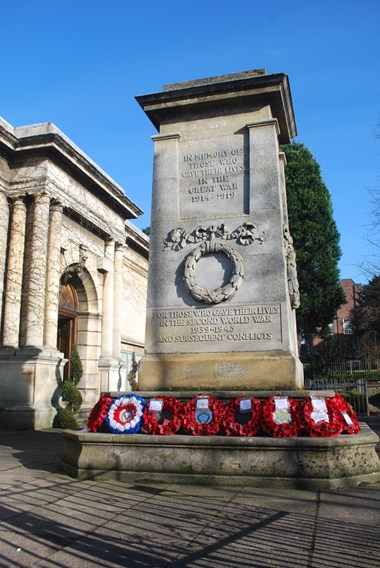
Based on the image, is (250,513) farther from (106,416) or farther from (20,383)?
(20,383)

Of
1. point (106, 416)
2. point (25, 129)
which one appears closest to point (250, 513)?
point (106, 416)

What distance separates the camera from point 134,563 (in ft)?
11.9

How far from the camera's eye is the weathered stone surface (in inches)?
227

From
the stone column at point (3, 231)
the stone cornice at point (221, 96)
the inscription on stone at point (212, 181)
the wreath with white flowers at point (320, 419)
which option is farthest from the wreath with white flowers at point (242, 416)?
the stone column at point (3, 231)

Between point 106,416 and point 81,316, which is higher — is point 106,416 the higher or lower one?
the lower one

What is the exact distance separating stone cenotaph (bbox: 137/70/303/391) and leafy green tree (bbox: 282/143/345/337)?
71.7 ft

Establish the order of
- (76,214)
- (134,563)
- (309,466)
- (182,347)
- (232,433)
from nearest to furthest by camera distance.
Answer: (134,563), (309,466), (232,433), (182,347), (76,214)

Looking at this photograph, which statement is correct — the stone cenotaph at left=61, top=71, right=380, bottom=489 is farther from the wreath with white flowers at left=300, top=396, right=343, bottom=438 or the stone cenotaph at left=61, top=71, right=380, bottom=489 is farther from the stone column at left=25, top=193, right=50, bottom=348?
the stone column at left=25, top=193, right=50, bottom=348

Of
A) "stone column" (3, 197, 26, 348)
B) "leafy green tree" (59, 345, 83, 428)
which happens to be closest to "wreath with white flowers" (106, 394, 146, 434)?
"leafy green tree" (59, 345, 83, 428)

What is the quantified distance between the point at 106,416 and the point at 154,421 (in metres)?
0.68

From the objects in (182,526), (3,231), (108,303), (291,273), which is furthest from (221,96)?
(108,303)

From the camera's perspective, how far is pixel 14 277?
639 inches

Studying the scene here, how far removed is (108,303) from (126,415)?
15007 mm

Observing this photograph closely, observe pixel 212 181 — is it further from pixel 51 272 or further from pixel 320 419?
pixel 51 272
